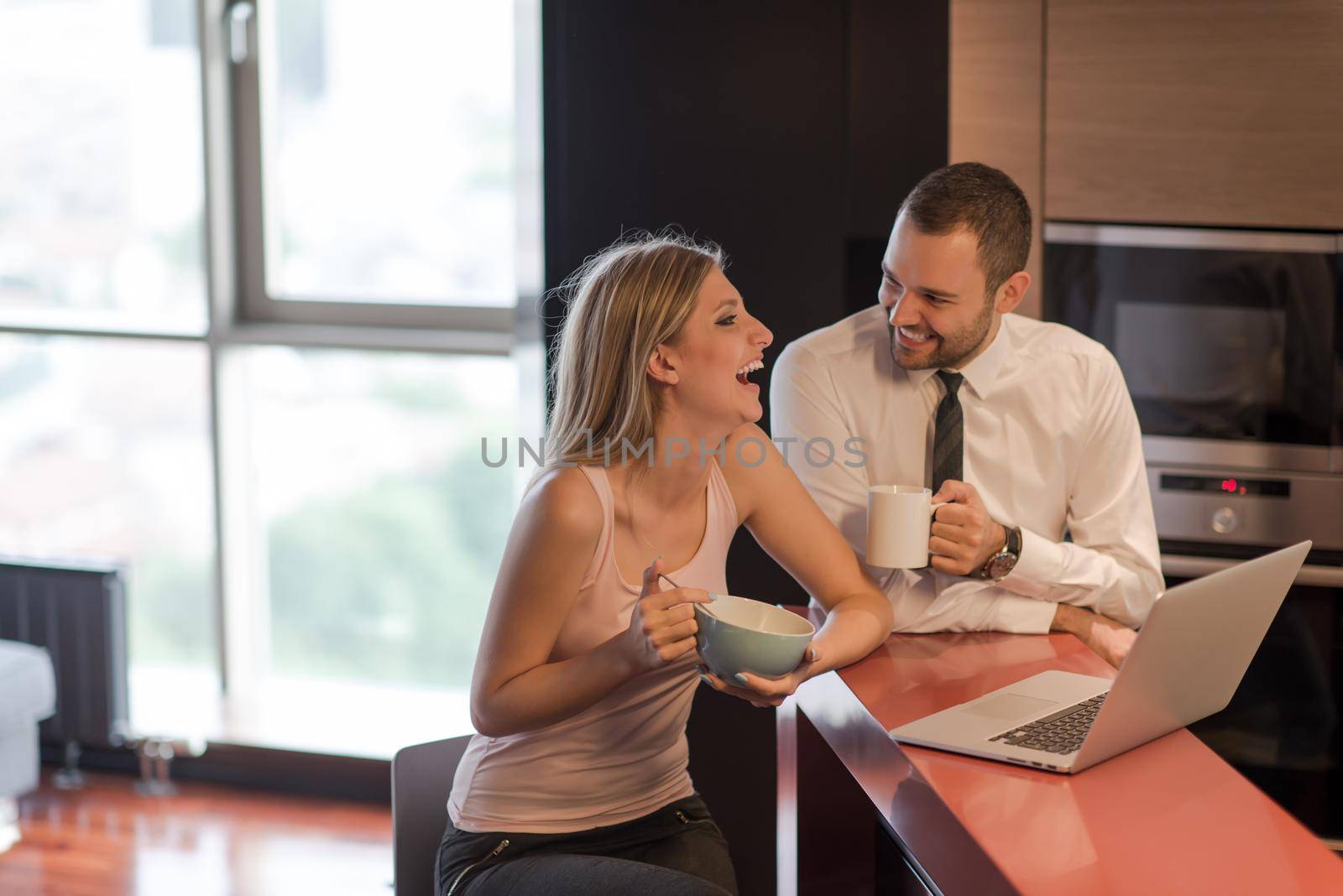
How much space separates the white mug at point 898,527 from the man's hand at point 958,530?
1.3 inches

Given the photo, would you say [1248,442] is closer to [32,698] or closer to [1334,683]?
[1334,683]

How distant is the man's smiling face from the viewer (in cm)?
200

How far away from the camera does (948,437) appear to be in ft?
6.85

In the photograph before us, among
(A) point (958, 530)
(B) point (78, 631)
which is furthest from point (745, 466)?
(B) point (78, 631)

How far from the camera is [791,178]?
2.64m

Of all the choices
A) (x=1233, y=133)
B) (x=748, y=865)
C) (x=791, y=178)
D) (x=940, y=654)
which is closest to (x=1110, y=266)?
(x=1233, y=133)

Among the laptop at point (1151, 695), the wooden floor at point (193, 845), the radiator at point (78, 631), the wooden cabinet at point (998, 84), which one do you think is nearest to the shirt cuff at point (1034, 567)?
the laptop at point (1151, 695)

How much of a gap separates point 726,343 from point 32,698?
2387 mm

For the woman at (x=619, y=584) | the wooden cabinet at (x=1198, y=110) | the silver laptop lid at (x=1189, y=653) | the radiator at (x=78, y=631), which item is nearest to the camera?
the silver laptop lid at (x=1189, y=653)

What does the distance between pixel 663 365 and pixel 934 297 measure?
1.56 ft

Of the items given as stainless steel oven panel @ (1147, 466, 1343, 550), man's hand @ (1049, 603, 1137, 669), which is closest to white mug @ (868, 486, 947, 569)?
man's hand @ (1049, 603, 1137, 669)

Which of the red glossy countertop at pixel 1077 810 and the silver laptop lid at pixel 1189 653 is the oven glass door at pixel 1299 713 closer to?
the red glossy countertop at pixel 1077 810

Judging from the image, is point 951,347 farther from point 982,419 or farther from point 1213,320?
point 1213,320

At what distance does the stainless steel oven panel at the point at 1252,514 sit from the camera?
264cm
